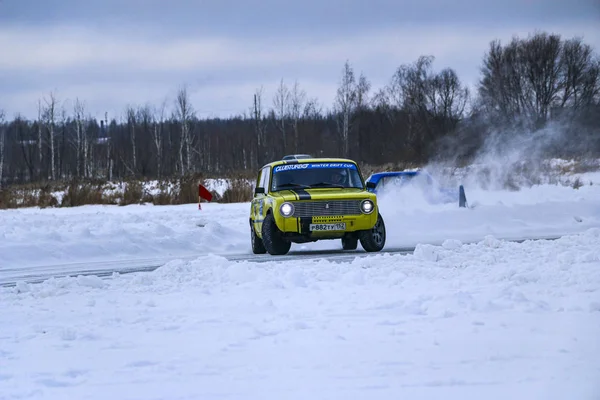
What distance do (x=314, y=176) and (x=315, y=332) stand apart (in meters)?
9.06

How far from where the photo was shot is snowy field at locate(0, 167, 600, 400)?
5.84m

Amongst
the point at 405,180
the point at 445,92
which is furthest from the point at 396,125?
the point at 405,180

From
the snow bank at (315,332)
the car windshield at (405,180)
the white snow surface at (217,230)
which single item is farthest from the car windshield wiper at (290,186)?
the car windshield at (405,180)

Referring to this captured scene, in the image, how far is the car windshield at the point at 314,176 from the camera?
16438 millimetres

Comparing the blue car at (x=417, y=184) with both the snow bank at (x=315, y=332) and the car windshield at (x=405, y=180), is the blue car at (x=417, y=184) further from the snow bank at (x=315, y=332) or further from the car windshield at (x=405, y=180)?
the snow bank at (x=315, y=332)

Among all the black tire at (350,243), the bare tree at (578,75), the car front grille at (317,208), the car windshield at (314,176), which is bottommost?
the black tire at (350,243)

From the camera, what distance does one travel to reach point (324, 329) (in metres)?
7.74

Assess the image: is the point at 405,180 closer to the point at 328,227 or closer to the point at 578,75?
the point at 328,227

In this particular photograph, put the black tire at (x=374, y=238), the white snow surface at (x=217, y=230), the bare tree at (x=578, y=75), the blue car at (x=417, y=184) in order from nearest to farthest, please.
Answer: the black tire at (x=374, y=238) → the white snow surface at (x=217, y=230) → the blue car at (x=417, y=184) → the bare tree at (x=578, y=75)

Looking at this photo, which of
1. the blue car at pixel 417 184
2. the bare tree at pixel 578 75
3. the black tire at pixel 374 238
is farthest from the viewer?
the bare tree at pixel 578 75

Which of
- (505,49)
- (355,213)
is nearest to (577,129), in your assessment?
(505,49)

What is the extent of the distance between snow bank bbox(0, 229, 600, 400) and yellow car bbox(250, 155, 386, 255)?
3269 mm

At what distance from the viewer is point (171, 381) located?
604cm

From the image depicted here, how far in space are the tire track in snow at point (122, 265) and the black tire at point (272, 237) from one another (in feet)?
0.58
